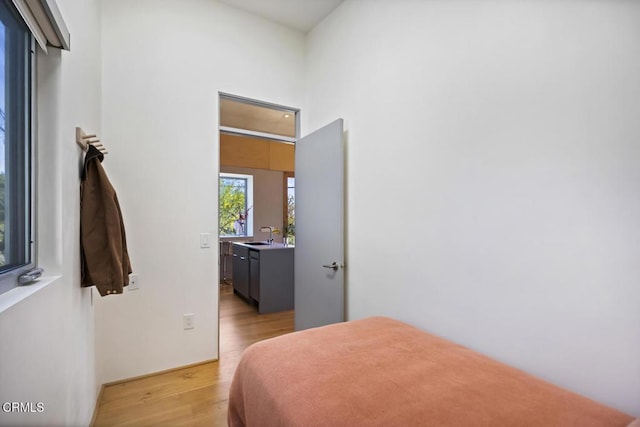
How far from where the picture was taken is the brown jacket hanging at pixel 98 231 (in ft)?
5.46

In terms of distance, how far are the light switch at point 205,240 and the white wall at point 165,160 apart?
0.14 ft

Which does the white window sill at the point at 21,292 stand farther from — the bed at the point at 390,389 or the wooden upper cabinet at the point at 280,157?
the wooden upper cabinet at the point at 280,157

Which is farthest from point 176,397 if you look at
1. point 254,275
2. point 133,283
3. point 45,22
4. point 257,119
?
point 257,119

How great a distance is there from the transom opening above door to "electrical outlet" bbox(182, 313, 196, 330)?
175cm

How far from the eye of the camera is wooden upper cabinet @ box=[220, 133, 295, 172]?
584cm

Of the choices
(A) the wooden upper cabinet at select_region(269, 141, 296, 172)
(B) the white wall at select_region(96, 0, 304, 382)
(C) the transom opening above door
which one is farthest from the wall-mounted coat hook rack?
(A) the wooden upper cabinet at select_region(269, 141, 296, 172)

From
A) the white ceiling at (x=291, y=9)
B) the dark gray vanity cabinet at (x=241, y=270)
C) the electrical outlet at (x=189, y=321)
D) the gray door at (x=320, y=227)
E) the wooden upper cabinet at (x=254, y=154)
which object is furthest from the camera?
the wooden upper cabinet at (x=254, y=154)

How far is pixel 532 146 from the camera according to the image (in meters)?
1.41

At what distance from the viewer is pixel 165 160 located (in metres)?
2.55

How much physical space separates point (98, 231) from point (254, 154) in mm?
4616

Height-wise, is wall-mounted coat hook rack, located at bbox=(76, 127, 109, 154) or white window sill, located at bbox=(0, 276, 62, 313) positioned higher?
wall-mounted coat hook rack, located at bbox=(76, 127, 109, 154)

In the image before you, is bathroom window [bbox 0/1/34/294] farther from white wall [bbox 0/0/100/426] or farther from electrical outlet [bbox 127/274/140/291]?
electrical outlet [bbox 127/274/140/291]

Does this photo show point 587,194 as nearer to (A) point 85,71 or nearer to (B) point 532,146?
(B) point 532,146

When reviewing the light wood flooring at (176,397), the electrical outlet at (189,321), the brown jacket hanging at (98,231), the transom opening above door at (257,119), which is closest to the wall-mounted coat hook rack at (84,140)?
the brown jacket hanging at (98,231)
